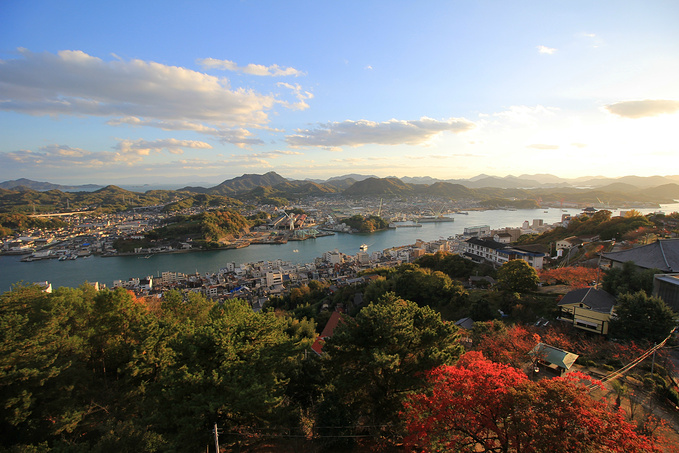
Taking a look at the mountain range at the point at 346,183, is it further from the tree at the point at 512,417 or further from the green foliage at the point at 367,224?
the tree at the point at 512,417

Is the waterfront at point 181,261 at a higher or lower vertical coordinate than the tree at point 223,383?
lower

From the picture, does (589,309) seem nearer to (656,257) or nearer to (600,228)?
(656,257)

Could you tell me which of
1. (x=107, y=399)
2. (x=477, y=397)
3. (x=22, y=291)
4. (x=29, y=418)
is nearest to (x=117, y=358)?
(x=107, y=399)

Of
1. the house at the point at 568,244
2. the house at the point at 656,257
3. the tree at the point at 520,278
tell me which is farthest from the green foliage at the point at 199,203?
the house at the point at 656,257

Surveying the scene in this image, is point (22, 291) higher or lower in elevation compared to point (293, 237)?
Answer: higher

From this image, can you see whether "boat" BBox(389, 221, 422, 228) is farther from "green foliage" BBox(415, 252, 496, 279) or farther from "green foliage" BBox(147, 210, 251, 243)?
"green foliage" BBox(415, 252, 496, 279)

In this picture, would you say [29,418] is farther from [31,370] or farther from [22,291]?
[22,291]
